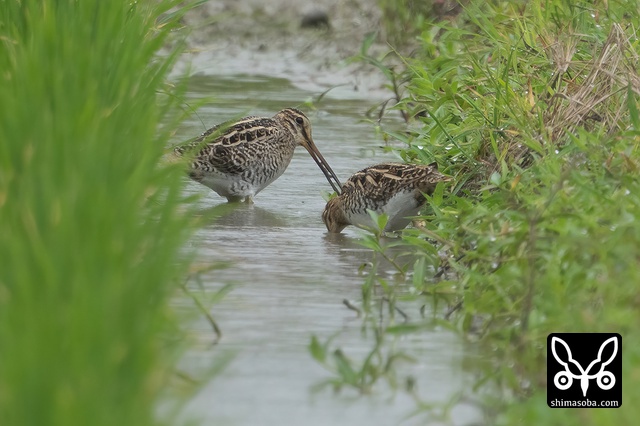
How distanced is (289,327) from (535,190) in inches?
52.7

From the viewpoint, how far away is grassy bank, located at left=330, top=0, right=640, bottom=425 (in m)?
3.81

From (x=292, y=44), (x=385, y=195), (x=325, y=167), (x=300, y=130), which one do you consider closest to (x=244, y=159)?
(x=325, y=167)

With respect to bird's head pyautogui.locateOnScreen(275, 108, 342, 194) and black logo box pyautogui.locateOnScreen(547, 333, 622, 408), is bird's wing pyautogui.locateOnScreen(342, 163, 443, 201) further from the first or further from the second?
black logo box pyautogui.locateOnScreen(547, 333, 622, 408)

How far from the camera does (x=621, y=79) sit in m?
5.75

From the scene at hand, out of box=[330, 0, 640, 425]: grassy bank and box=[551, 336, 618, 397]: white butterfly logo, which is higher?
box=[330, 0, 640, 425]: grassy bank

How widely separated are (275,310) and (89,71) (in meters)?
1.00

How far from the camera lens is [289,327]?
4516 millimetres

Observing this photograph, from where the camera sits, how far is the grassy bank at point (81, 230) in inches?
107

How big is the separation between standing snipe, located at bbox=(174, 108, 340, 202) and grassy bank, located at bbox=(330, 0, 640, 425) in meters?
0.88

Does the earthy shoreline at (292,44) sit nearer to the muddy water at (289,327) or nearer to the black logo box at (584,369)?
the muddy water at (289,327)

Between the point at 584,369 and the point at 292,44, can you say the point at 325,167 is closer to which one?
the point at 584,369

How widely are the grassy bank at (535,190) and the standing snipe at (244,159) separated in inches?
34.8

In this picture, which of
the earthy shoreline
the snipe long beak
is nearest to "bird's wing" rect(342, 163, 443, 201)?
the snipe long beak

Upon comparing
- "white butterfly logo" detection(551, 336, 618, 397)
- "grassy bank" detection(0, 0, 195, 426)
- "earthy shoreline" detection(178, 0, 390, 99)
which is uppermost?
"earthy shoreline" detection(178, 0, 390, 99)
